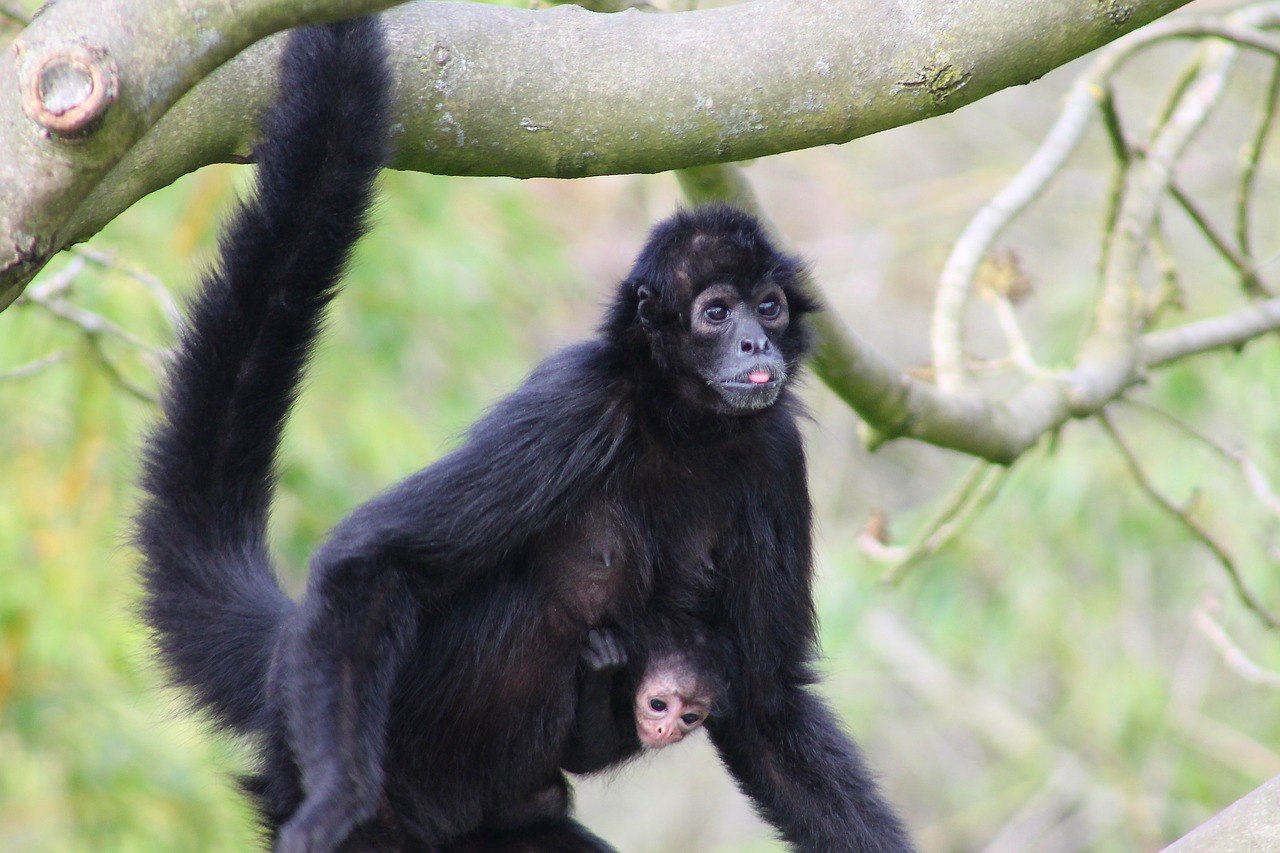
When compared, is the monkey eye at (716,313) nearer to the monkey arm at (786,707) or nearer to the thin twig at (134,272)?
the monkey arm at (786,707)

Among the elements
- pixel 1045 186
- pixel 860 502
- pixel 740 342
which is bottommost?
pixel 860 502

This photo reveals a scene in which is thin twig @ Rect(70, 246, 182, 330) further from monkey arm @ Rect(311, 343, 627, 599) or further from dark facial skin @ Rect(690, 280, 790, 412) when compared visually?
dark facial skin @ Rect(690, 280, 790, 412)

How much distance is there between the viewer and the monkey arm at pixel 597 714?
449cm

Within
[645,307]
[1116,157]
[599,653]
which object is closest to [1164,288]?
[1116,157]

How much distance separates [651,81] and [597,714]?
215cm

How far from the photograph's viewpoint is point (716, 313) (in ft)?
15.1

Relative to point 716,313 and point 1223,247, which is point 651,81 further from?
point 1223,247

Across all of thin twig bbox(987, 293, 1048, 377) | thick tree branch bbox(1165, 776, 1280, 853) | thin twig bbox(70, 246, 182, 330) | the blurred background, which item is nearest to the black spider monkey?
the blurred background

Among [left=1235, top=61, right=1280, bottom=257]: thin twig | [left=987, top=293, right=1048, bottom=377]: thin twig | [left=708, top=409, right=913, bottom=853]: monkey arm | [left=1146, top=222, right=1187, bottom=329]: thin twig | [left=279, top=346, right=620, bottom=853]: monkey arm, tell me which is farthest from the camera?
[left=1146, top=222, right=1187, bottom=329]: thin twig

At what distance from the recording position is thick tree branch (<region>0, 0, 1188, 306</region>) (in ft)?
10.8

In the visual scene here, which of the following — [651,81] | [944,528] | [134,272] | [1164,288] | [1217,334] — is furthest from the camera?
[1164,288]

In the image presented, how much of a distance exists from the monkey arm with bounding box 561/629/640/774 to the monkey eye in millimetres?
1123

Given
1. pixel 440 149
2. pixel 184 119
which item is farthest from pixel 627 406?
pixel 184 119

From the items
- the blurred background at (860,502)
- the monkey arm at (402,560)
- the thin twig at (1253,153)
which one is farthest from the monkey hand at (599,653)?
the thin twig at (1253,153)
